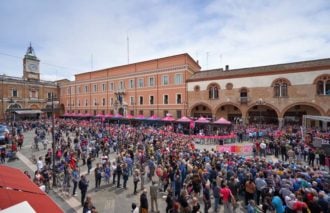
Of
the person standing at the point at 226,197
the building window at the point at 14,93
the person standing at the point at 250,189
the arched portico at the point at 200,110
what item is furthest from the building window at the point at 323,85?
the building window at the point at 14,93

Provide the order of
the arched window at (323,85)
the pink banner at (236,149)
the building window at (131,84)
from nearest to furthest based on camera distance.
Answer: the pink banner at (236,149) → the arched window at (323,85) → the building window at (131,84)

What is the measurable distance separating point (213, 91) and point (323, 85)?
1378 cm

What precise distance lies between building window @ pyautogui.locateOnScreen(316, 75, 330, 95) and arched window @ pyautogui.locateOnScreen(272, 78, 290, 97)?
10.5ft

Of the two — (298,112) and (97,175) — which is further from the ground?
(298,112)

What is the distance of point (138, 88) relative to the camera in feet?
132

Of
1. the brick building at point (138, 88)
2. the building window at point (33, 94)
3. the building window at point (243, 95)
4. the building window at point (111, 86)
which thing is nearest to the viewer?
the building window at point (243, 95)

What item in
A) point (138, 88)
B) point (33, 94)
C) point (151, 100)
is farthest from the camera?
point (33, 94)

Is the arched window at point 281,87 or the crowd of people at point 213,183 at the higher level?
the arched window at point 281,87

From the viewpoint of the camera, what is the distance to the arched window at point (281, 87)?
1022 inches

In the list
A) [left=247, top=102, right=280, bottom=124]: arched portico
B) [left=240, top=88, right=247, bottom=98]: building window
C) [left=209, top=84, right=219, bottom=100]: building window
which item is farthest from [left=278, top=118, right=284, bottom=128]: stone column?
[left=209, top=84, right=219, bottom=100]: building window

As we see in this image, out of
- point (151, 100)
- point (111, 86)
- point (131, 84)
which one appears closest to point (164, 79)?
point (151, 100)

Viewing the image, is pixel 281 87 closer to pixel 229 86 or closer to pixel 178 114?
pixel 229 86

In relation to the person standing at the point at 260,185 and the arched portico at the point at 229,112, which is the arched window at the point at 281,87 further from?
the person standing at the point at 260,185

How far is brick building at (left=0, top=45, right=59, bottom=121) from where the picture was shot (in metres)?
45.4
